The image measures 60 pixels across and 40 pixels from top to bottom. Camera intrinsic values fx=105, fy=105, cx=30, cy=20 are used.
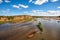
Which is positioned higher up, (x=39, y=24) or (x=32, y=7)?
(x=32, y=7)

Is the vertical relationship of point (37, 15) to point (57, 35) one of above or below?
above

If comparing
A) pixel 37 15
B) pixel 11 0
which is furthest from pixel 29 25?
pixel 11 0

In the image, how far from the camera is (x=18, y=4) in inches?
70.9

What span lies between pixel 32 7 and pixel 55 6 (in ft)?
1.29

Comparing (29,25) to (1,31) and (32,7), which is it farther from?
(1,31)

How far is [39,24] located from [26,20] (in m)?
0.24

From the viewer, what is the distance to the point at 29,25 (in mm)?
1822

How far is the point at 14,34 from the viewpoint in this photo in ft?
5.93

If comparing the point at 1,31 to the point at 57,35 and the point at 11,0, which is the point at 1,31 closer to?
the point at 11,0

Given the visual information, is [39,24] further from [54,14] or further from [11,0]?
[11,0]

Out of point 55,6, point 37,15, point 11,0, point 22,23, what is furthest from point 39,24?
point 11,0

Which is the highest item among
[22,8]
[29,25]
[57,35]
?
[22,8]

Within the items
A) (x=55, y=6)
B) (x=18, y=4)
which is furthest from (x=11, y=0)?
(x=55, y=6)

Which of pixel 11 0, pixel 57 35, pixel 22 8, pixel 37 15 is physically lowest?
pixel 57 35
